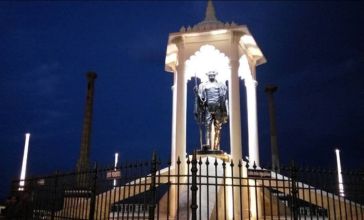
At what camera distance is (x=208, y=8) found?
1420 centimetres

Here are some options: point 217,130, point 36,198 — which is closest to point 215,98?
point 217,130

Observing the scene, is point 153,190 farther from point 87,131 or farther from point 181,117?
point 87,131

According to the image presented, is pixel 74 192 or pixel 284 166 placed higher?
pixel 284 166

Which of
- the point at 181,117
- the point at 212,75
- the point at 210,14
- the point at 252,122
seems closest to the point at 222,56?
the point at 212,75

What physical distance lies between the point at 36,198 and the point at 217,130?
7.10 meters

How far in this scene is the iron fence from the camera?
799 cm

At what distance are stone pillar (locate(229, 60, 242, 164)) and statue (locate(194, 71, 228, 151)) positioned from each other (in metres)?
1.24

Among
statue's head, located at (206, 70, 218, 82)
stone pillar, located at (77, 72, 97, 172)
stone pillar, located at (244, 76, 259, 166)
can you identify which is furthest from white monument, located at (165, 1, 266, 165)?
stone pillar, located at (77, 72, 97, 172)

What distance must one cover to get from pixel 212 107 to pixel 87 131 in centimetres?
1368

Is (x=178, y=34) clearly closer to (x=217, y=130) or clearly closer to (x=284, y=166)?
(x=217, y=130)

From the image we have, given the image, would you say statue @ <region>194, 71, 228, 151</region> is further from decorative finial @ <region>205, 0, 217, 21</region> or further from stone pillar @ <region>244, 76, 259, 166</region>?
decorative finial @ <region>205, 0, 217, 21</region>

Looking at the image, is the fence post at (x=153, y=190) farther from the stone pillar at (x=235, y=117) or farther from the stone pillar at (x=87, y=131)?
the stone pillar at (x=87, y=131)

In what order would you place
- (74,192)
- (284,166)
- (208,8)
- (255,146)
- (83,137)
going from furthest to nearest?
1. (83,137)
2. (208,8)
3. (255,146)
4. (74,192)
5. (284,166)

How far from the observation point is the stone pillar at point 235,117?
11000mm
